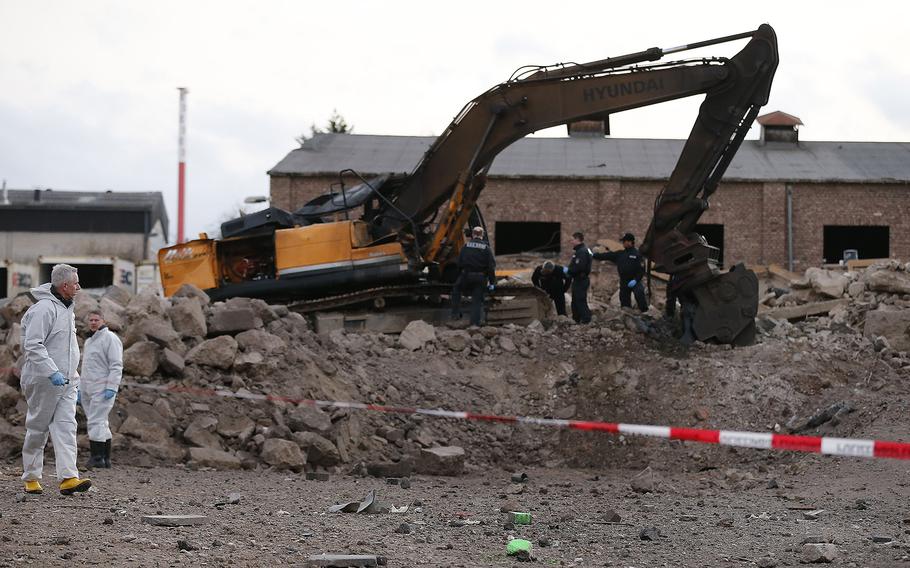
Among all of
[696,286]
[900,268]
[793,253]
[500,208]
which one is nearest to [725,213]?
[793,253]

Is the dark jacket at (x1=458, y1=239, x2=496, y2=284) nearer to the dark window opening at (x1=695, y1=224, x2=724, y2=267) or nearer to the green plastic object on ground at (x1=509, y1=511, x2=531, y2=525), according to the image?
the green plastic object on ground at (x1=509, y1=511, x2=531, y2=525)

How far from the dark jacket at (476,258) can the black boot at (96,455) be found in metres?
6.95

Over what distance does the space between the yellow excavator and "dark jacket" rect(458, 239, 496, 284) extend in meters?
0.65

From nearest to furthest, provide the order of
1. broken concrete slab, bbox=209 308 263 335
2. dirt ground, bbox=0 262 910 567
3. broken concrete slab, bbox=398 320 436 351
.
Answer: dirt ground, bbox=0 262 910 567 → broken concrete slab, bbox=209 308 263 335 → broken concrete slab, bbox=398 320 436 351

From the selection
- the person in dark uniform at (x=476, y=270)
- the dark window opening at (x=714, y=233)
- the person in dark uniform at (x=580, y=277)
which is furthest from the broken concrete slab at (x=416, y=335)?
the dark window opening at (x=714, y=233)

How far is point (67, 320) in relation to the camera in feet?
29.9

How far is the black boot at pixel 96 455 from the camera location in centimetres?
1089

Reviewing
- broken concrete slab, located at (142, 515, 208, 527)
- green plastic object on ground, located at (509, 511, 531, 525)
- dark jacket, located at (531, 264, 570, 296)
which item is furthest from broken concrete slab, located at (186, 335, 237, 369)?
dark jacket, located at (531, 264, 570, 296)

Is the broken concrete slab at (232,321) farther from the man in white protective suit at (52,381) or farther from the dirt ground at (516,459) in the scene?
the man in white protective suit at (52,381)

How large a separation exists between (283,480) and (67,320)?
282 cm

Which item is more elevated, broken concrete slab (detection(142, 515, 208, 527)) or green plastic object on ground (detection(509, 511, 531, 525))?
broken concrete slab (detection(142, 515, 208, 527))

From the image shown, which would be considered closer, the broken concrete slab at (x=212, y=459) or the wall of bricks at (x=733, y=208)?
the broken concrete slab at (x=212, y=459)

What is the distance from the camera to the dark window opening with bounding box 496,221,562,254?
31655 mm

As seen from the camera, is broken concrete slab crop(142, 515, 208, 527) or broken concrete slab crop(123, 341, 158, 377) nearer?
broken concrete slab crop(142, 515, 208, 527)
